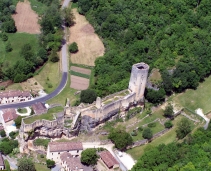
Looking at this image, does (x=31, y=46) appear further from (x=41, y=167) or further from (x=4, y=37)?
(x=41, y=167)

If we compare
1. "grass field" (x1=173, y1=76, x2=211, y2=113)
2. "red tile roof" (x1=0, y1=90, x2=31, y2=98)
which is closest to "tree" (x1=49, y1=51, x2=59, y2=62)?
"red tile roof" (x1=0, y1=90, x2=31, y2=98)

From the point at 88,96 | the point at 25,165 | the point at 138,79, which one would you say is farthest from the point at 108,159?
the point at 138,79

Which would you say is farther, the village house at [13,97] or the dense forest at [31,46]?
the dense forest at [31,46]

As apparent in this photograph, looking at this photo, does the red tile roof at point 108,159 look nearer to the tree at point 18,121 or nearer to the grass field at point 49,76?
the tree at point 18,121

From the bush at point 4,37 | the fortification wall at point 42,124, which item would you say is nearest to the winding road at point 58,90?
the fortification wall at point 42,124

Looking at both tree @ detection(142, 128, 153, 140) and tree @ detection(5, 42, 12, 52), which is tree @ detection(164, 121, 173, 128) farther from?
tree @ detection(5, 42, 12, 52)
